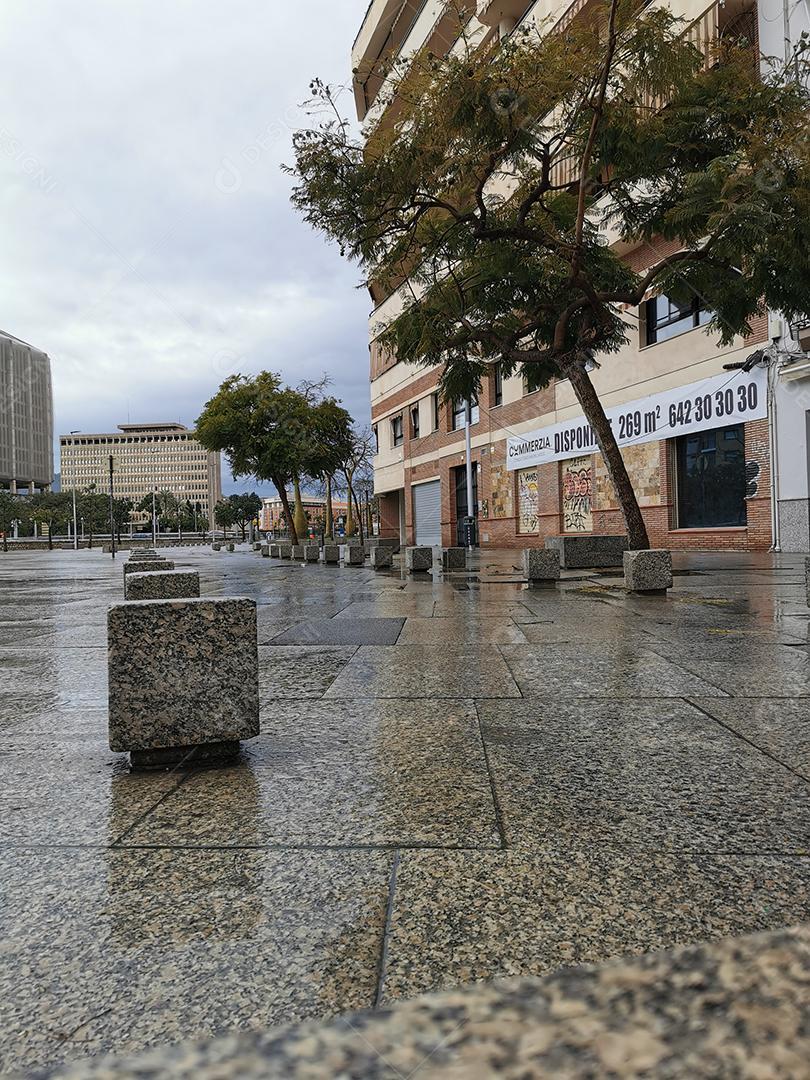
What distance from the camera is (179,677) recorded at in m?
2.92

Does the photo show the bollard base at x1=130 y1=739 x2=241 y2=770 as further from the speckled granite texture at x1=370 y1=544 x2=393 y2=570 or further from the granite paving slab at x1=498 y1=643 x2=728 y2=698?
the speckled granite texture at x1=370 y1=544 x2=393 y2=570

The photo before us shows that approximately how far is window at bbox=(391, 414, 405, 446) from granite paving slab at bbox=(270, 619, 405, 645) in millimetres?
35597

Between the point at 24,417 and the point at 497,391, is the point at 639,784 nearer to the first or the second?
the point at 497,391

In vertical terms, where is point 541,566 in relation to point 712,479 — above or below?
below

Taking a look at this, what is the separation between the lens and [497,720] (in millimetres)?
3551

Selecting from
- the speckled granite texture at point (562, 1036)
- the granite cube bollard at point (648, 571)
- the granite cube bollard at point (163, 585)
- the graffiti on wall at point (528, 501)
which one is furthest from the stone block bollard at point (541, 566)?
the graffiti on wall at point (528, 501)

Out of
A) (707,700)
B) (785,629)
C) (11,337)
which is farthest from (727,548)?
(11,337)

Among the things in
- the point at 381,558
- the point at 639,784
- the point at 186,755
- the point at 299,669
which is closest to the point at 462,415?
the point at 381,558

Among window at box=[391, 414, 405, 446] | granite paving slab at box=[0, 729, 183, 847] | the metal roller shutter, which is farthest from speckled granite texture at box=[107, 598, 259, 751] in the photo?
window at box=[391, 414, 405, 446]

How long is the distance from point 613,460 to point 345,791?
35.3 ft

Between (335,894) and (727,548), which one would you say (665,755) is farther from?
(727,548)

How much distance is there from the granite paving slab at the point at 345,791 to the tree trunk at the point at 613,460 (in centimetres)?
921

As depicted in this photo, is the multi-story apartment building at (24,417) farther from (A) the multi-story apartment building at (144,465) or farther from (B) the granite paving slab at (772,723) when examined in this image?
(B) the granite paving slab at (772,723)

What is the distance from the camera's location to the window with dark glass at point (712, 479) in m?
18.7
